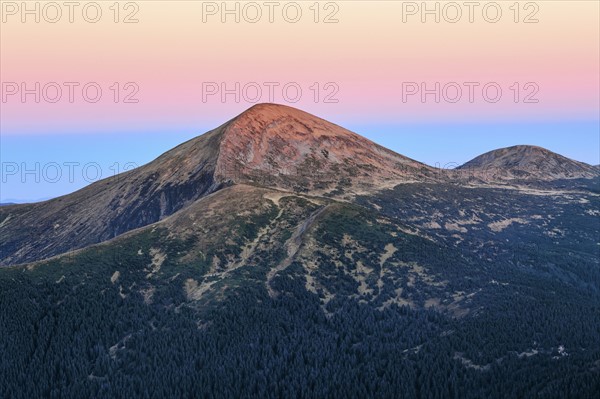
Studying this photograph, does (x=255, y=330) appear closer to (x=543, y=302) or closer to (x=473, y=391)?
(x=473, y=391)

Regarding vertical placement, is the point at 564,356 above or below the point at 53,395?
above

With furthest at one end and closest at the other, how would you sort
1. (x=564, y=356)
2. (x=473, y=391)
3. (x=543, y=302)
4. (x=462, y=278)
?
(x=462, y=278), (x=543, y=302), (x=564, y=356), (x=473, y=391)

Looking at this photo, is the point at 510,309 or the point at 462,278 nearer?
the point at 510,309

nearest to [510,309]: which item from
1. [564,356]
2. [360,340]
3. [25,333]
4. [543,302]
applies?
[543,302]

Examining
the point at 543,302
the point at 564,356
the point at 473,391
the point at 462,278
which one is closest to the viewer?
the point at 473,391

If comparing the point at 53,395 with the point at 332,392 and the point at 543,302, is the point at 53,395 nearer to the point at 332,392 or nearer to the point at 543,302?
the point at 332,392

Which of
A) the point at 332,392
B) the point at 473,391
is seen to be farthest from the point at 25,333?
the point at 473,391

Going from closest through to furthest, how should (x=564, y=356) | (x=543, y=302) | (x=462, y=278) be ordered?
(x=564, y=356) < (x=543, y=302) < (x=462, y=278)

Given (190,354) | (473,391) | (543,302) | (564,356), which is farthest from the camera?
(543,302)

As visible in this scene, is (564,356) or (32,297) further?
(32,297)
